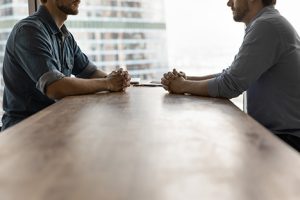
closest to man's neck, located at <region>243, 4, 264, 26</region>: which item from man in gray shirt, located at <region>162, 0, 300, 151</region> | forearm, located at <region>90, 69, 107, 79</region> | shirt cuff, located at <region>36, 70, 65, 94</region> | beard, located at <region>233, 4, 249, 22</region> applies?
beard, located at <region>233, 4, 249, 22</region>

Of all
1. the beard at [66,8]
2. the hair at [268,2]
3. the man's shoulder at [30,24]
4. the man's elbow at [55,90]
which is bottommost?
the man's elbow at [55,90]

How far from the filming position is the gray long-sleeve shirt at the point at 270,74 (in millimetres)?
1579

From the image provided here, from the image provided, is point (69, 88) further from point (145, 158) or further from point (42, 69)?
point (145, 158)

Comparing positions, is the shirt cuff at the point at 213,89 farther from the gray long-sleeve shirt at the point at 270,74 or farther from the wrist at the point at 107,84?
the wrist at the point at 107,84

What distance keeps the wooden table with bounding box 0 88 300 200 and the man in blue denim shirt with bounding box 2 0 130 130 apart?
1.80 ft

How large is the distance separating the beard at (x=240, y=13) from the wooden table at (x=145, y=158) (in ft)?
3.07

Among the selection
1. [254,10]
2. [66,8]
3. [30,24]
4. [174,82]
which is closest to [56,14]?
[66,8]

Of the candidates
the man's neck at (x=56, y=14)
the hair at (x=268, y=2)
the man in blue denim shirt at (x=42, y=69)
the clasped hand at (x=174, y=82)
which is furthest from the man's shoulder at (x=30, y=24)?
the hair at (x=268, y=2)

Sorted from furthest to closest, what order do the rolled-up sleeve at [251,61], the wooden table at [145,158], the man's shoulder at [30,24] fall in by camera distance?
the man's shoulder at [30,24] < the rolled-up sleeve at [251,61] < the wooden table at [145,158]

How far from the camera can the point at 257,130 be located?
957 millimetres

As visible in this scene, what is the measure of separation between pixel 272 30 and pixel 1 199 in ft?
4.51

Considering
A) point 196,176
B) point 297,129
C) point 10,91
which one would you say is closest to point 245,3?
point 297,129

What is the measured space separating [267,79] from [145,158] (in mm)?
1134

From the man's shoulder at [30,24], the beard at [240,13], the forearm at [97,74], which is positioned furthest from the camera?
the forearm at [97,74]
